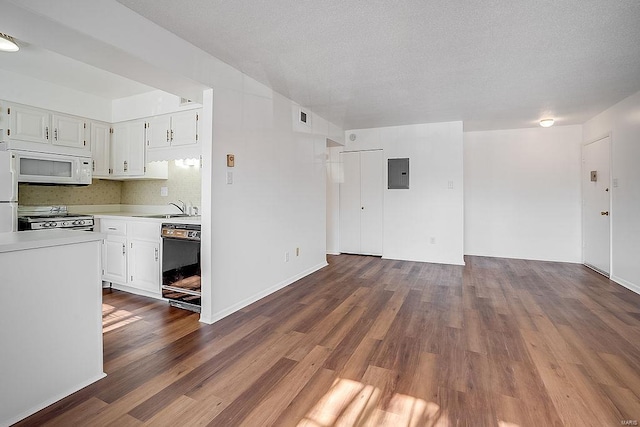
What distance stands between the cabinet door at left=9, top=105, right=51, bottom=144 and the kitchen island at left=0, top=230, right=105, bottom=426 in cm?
242

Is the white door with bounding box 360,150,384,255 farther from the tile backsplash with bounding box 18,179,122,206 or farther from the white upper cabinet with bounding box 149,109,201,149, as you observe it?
the tile backsplash with bounding box 18,179,122,206

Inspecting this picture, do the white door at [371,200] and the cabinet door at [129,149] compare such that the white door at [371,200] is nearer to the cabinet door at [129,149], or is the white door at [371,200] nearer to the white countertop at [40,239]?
the cabinet door at [129,149]

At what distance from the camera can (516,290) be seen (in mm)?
Answer: 3844

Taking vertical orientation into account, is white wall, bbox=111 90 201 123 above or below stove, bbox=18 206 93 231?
above

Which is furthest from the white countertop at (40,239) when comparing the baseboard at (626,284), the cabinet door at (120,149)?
the baseboard at (626,284)

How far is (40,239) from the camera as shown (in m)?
1.71

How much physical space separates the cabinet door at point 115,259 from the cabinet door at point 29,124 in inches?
54.8

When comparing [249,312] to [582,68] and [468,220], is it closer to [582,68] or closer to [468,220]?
[582,68]

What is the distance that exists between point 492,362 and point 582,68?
2.92m

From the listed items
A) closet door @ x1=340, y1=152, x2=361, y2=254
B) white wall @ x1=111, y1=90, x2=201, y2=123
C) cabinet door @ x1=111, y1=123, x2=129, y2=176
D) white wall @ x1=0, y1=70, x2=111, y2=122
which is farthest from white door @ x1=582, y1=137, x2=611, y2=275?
white wall @ x1=0, y1=70, x2=111, y2=122

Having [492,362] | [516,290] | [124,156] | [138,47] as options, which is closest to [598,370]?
[492,362]

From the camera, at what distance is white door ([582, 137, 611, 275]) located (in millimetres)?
4512

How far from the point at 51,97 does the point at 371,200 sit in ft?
16.1

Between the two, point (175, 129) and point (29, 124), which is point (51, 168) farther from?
point (175, 129)
